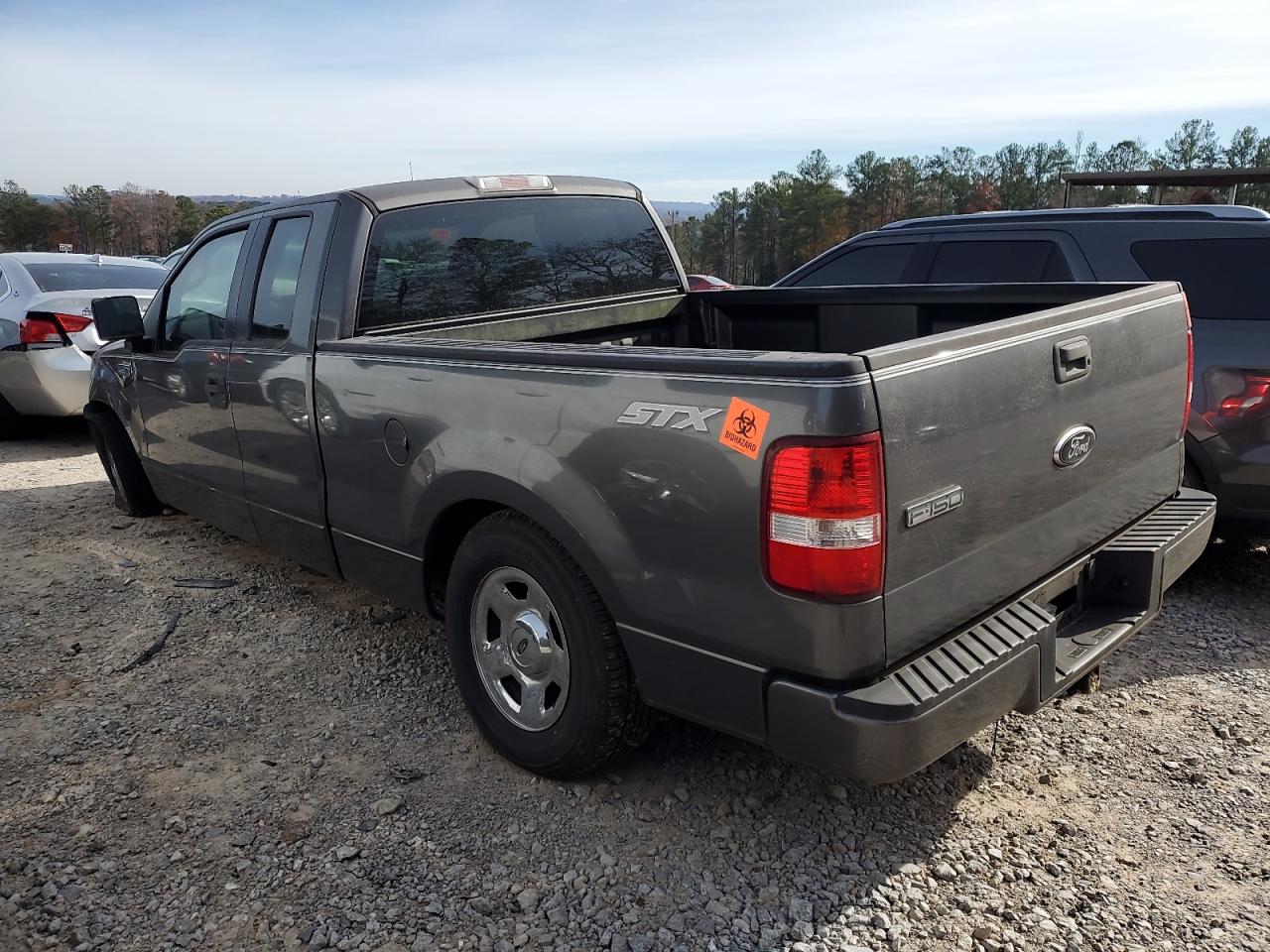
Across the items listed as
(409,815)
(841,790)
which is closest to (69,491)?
(409,815)

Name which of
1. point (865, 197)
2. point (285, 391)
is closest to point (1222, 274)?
point (285, 391)

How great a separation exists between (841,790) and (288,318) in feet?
8.82

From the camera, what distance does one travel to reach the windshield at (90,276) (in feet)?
27.2

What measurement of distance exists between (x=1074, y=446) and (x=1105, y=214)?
2932mm

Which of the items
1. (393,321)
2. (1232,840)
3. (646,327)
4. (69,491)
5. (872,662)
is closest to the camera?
(872,662)

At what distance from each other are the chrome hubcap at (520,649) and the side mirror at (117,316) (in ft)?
9.12

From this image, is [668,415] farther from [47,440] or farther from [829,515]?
[47,440]

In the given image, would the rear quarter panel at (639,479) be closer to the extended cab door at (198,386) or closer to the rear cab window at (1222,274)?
the extended cab door at (198,386)

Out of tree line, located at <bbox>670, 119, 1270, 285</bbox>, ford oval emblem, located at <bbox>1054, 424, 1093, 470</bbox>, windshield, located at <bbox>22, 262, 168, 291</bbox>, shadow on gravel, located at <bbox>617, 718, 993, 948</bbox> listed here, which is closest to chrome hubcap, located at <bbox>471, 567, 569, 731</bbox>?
shadow on gravel, located at <bbox>617, 718, 993, 948</bbox>

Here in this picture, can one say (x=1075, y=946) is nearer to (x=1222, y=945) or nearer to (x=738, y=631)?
(x=1222, y=945)

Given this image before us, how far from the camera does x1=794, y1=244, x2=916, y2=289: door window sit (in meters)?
5.75

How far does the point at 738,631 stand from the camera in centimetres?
228

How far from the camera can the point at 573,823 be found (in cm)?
282

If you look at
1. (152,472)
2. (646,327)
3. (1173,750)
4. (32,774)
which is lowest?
(1173,750)
